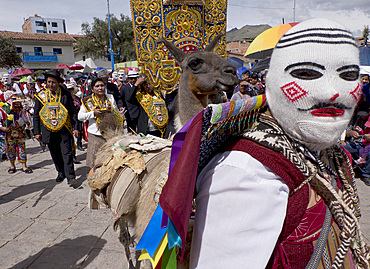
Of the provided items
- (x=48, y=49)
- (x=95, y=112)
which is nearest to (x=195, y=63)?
(x=95, y=112)

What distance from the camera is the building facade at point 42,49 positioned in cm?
3909

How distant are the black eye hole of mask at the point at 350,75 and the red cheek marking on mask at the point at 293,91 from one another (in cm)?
16

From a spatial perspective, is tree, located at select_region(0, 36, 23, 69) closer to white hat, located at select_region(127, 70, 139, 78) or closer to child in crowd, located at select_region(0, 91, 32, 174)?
child in crowd, located at select_region(0, 91, 32, 174)

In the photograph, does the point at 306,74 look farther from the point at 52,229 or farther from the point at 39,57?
the point at 39,57

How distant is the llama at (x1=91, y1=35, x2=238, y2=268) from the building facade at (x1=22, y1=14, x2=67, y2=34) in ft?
234

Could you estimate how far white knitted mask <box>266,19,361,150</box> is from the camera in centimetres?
96

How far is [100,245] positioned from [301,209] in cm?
272

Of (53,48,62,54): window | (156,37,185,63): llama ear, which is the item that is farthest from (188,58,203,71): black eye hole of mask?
(53,48,62,54): window

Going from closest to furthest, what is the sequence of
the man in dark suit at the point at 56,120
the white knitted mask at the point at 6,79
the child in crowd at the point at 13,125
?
the man in dark suit at the point at 56,120 < the child in crowd at the point at 13,125 < the white knitted mask at the point at 6,79

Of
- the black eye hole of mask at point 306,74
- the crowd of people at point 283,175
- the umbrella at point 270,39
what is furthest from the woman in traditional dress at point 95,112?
the black eye hole of mask at point 306,74

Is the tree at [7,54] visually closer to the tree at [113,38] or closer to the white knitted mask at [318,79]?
the tree at [113,38]

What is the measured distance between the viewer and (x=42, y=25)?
61.8 meters

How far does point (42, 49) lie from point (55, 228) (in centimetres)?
4563

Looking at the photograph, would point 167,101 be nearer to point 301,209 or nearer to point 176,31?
point 176,31
